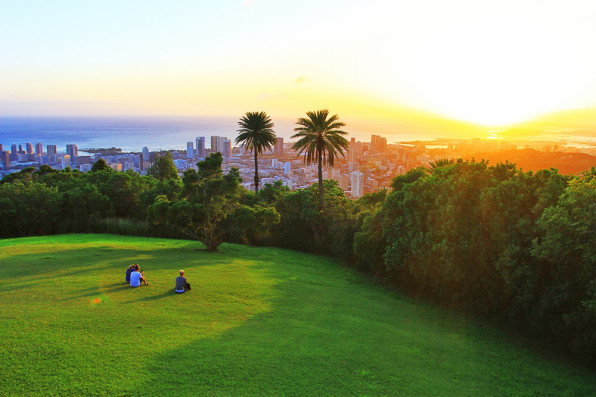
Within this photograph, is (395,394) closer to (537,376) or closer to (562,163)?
(537,376)

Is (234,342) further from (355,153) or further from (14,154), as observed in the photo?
(14,154)


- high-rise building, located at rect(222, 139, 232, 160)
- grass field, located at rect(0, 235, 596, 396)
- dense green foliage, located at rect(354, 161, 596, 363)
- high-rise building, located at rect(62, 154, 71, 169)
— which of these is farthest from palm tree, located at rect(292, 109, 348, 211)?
high-rise building, located at rect(62, 154, 71, 169)

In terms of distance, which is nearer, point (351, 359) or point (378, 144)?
point (351, 359)

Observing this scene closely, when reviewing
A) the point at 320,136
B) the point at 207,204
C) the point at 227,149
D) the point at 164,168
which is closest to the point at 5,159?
the point at 227,149

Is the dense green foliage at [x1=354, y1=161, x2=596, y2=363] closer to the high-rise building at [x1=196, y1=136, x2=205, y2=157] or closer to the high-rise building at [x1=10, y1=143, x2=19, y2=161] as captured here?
the high-rise building at [x1=196, y1=136, x2=205, y2=157]

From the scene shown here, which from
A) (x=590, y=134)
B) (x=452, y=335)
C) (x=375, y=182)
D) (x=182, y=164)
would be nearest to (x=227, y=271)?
(x=452, y=335)

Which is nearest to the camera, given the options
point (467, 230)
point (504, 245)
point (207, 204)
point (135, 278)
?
point (135, 278)
